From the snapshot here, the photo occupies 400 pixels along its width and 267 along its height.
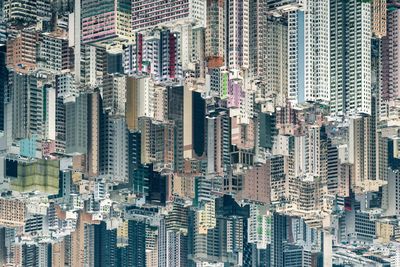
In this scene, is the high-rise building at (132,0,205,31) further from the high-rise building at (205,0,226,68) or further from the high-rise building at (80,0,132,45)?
the high-rise building at (205,0,226,68)

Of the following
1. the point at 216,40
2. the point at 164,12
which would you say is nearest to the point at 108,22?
the point at 164,12

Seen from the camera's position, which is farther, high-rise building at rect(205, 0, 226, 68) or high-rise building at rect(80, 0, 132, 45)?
high-rise building at rect(205, 0, 226, 68)

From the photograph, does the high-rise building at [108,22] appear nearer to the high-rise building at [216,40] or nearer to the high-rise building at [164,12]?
the high-rise building at [164,12]

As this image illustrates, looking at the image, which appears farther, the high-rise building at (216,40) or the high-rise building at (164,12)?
the high-rise building at (216,40)

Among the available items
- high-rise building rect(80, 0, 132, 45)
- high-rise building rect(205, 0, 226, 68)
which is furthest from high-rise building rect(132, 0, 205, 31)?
high-rise building rect(205, 0, 226, 68)

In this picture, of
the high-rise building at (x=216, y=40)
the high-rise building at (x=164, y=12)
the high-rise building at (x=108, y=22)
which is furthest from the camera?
the high-rise building at (x=216, y=40)

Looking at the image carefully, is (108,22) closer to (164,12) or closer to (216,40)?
(164,12)

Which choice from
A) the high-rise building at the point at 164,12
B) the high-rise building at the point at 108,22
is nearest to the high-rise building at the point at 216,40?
the high-rise building at the point at 164,12
